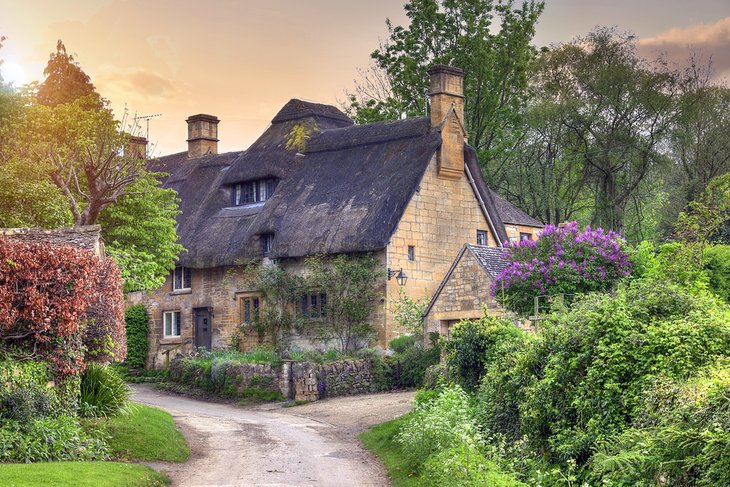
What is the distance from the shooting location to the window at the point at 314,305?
40250 mm

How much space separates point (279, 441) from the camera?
24.1 metres

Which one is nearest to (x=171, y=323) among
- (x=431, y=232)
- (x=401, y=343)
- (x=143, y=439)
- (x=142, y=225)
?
(x=142, y=225)

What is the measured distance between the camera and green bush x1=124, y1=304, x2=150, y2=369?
4475 cm

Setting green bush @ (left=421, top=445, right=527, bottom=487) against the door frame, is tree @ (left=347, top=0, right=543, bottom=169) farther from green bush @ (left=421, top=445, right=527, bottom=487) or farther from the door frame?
green bush @ (left=421, top=445, right=527, bottom=487)

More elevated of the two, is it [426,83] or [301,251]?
[426,83]

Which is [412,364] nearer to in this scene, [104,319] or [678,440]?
[104,319]

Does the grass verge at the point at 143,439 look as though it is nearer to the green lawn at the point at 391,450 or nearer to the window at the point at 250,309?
the green lawn at the point at 391,450

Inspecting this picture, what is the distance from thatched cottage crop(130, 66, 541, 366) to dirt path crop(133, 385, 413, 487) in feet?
25.7

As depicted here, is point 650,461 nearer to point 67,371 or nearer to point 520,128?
point 67,371

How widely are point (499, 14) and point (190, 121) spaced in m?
16.0

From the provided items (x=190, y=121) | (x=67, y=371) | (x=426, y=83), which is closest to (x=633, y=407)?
(x=67, y=371)

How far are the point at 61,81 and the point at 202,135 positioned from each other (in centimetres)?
1169

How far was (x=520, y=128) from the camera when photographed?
168ft

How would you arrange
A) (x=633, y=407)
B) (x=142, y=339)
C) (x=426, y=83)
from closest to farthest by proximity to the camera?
1. (x=633, y=407)
2. (x=142, y=339)
3. (x=426, y=83)
